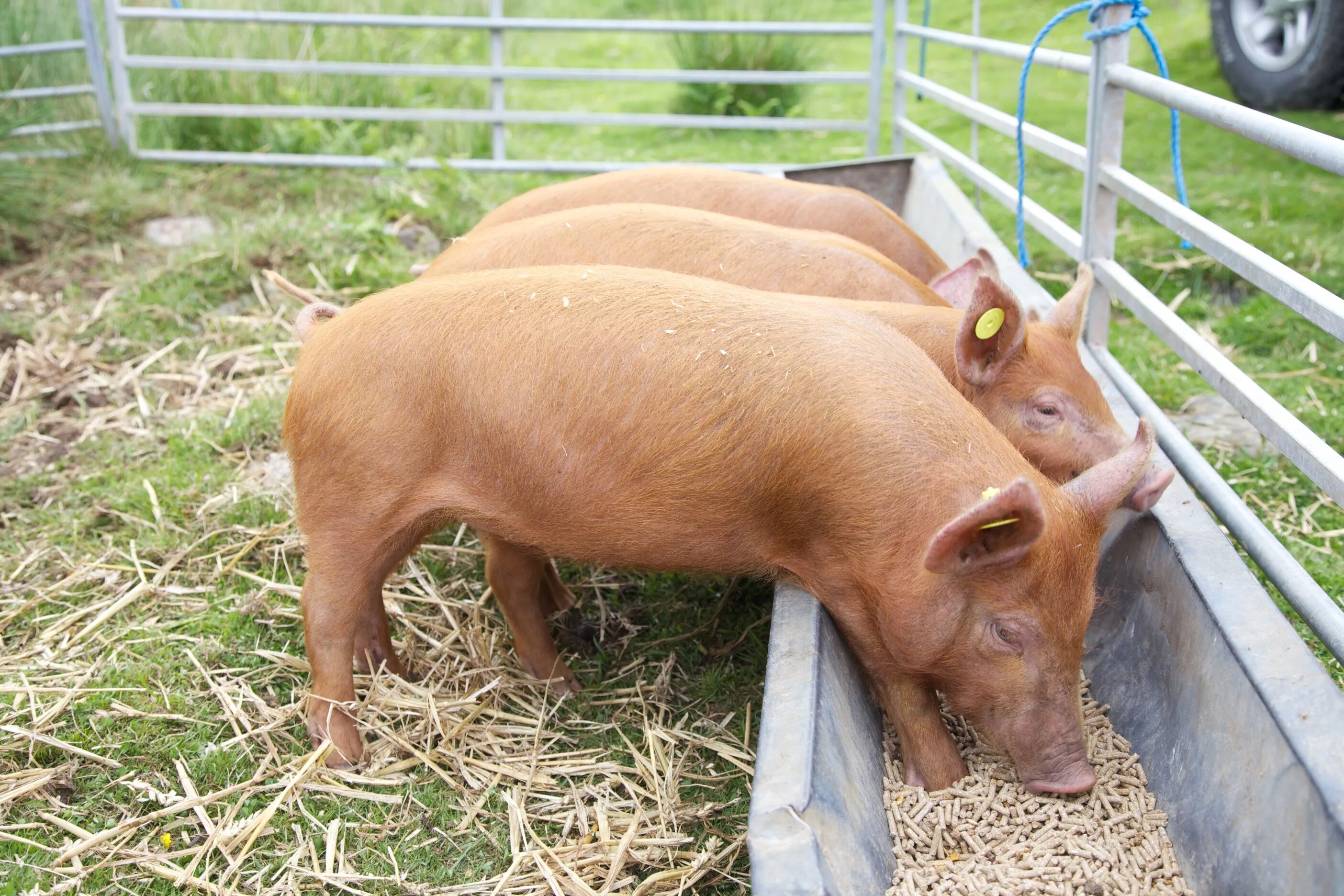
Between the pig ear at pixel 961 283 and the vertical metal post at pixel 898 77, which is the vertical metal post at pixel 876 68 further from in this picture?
the pig ear at pixel 961 283

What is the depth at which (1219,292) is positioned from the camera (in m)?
6.57

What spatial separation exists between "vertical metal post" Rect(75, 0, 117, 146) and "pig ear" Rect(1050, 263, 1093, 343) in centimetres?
722

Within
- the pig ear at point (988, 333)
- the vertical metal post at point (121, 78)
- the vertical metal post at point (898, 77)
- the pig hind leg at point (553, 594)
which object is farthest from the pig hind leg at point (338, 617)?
the vertical metal post at point (121, 78)

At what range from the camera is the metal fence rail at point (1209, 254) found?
9.17 ft

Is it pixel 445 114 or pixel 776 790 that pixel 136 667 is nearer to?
pixel 776 790

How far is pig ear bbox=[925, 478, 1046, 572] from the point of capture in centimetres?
243

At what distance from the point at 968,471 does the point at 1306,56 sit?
25.0 feet

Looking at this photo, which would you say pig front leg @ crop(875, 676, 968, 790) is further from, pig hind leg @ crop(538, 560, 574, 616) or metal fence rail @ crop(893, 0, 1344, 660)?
pig hind leg @ crop(538, 560, 574, 616)

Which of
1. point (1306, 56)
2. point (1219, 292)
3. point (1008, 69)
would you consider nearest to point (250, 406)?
point (1219, 292)

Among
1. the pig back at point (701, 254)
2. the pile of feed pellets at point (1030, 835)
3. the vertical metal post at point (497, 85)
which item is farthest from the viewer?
the vertical metal post at point (497, 85)

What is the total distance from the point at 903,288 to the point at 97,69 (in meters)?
6.87

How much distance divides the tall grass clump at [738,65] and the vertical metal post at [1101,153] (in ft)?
19.8

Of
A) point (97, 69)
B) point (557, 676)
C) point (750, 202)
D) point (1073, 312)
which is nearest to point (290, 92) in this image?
point (97, 69)

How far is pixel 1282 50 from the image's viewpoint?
9.23 m
